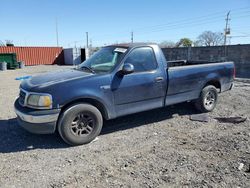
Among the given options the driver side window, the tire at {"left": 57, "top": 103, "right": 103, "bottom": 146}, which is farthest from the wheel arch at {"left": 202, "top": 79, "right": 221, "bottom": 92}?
the tire at {"left": 57, "top": 103, "right": 103, "bottom": 146}

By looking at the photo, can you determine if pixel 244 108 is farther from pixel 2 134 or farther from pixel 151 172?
pixel 2 134

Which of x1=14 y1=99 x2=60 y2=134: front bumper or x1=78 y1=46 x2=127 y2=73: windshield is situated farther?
x1=78 y1=46 x2=127 y2=73: windshield

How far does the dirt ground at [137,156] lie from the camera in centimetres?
294

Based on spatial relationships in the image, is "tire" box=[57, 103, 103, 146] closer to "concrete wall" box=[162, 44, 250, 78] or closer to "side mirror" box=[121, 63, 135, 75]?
"side mirror" box=[121, 63, 135, 75]

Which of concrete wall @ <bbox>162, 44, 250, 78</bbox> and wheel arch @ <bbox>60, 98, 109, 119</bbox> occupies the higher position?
concrete wall @ <bbox>162, 44, 250, 78</bbox>

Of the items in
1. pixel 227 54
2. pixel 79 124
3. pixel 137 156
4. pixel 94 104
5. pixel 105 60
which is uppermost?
pixel 227 54

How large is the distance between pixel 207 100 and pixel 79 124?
3.50 metres

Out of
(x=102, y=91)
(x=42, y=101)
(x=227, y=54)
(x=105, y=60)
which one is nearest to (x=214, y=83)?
(x=105, y=60)

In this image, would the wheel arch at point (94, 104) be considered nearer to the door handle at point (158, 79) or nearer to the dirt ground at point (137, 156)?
the dirt ground at point (137, 156)

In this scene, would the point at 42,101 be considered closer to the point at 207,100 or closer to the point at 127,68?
the point at 127,68

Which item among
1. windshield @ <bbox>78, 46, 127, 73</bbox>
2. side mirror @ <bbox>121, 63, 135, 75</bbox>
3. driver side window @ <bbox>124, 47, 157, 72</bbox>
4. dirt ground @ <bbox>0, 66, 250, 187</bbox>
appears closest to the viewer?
dirt ground @ <bbox>0, 66, 250, 187</bbox>

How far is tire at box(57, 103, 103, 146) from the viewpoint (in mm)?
3813

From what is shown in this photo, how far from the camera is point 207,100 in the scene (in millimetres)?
5820

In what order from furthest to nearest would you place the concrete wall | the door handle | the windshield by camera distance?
the concrete wall → the door handle → the windshield
